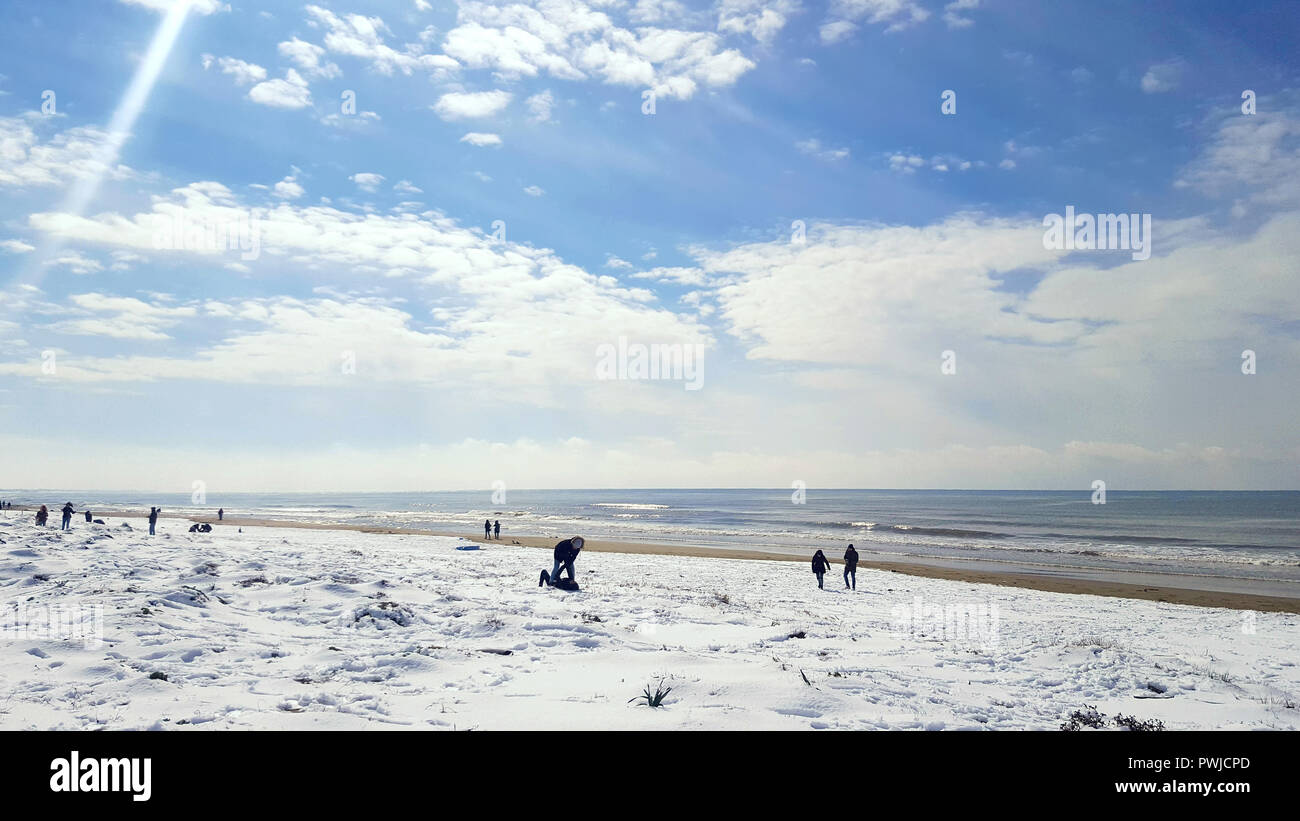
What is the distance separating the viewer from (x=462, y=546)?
41500 mm

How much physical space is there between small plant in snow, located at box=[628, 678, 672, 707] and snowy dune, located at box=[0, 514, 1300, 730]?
6.5 inches

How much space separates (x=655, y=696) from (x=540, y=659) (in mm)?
2806

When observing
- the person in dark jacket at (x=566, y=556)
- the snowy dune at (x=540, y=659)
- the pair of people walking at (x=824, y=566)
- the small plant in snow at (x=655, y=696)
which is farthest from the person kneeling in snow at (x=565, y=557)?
the pair of people walking at (x=824, y=566)

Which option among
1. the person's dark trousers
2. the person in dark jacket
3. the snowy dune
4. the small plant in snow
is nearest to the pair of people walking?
the snowy dune

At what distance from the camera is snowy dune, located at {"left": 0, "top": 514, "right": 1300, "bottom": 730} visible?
6633mm

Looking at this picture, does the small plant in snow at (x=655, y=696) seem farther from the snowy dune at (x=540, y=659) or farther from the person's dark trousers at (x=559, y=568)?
the person's dark trousers at (x=559, y=568)

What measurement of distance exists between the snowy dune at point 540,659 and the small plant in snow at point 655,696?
166mm

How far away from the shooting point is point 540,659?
9219 mm

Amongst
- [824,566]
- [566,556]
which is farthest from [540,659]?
[824,566]

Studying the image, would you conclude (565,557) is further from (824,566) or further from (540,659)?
(824,566)

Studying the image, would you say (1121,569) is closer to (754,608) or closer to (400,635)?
(754,608)

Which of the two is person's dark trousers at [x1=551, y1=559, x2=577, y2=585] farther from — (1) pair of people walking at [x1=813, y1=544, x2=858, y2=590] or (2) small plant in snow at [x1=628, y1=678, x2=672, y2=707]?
(1) pair of people walking at [x1=813, y1=544, x2=858, y2=590]
